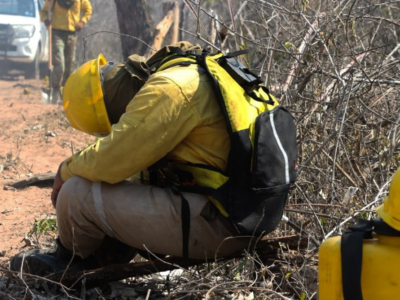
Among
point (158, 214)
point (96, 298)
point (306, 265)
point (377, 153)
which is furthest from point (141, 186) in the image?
point (377, 153)

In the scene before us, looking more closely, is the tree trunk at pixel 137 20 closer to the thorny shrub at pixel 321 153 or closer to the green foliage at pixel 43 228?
the thorny shrub at pixel 321 153

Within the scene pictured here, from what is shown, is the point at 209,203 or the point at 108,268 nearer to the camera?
the point at 209,203

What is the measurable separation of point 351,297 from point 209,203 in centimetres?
108

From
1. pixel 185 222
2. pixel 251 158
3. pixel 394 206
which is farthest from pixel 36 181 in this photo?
pixel 394 206

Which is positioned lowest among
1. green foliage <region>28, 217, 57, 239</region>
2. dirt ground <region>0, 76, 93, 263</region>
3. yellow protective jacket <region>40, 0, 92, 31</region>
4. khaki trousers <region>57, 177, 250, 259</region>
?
dirt ground <region>0, 76, 93, 263</region>

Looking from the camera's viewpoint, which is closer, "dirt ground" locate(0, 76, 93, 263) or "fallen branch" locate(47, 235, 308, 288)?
"fallen branch" locate(47, 235, 308, 288)

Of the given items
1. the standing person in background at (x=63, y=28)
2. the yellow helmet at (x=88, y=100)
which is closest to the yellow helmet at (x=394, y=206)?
the yellow helmet at (x=88, y=100)

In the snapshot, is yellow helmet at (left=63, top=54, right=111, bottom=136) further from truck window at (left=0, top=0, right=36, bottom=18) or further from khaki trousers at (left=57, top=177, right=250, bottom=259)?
truck window at (left=0, top=0, right=36, bottom=18)

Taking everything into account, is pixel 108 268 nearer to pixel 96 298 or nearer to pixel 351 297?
pixel 96 298

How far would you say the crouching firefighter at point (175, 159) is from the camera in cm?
272

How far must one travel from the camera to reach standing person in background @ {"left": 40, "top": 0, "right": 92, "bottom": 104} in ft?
34.4

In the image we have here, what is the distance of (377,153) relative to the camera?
3885mm

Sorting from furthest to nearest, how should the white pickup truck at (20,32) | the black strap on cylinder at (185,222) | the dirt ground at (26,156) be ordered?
the white pickup truck at (20,32) < the dirt ground at (26,156) < the black strap on cylinder at (185,222)

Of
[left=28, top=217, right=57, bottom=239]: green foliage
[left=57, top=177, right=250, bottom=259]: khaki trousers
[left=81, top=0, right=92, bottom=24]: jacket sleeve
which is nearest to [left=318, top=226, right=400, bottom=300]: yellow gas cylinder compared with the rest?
[left=57, top=177, right=250, bottom=259]: khaki trousers
